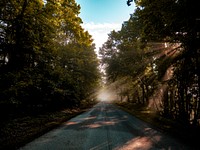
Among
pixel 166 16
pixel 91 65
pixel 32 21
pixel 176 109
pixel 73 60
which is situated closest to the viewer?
pixel 166 16

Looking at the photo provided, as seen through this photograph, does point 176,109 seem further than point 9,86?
Yes

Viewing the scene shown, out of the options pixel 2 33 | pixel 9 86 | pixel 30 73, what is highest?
pixel 2 33

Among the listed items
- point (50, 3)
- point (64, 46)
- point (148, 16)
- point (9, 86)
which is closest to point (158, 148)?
point (148, 16)

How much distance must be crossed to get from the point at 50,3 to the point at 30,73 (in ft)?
12.3

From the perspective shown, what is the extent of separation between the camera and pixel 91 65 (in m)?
41.8

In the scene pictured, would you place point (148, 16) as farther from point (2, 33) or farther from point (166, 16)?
point (2, 33)

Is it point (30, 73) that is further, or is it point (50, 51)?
point (50, 51)

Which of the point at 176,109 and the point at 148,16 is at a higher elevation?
the point at 148,16

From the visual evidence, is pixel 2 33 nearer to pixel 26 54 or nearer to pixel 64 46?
pixel 26 54

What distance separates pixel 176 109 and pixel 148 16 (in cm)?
893

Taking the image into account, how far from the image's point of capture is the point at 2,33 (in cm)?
981

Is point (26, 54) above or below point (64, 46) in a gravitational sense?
below

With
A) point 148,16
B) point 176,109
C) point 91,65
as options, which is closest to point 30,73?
point 148,16

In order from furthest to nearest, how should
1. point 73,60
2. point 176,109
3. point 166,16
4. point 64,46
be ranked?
point 73,60
point 64,46
point 176,109
point 166,16
